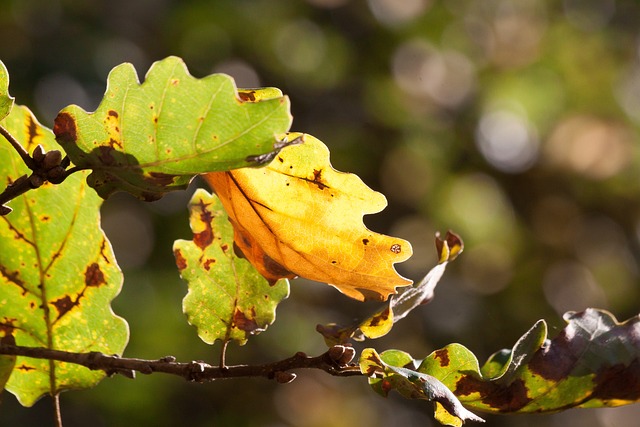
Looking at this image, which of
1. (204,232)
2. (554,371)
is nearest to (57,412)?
(204,232)

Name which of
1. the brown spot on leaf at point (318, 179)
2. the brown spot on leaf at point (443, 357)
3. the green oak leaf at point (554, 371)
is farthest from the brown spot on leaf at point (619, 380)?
the brown spot on leaf at point (318, 179)

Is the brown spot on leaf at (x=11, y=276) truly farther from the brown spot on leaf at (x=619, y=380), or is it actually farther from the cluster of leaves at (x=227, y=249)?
the brown spot on leaf at (x=619, y=380)

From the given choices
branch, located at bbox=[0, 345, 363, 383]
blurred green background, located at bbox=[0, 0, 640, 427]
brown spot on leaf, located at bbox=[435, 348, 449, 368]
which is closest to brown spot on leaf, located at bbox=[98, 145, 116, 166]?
branch, located at bbox=[0, 345, 363, 383]

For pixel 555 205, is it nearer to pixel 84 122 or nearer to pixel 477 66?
pixel 477 66

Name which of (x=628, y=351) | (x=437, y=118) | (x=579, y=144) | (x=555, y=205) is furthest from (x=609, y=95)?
(x=628, y=351)

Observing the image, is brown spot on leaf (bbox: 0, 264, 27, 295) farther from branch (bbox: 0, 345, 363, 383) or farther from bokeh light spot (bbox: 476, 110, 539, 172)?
bokeh light spot (bbox: 476, 110, 539, 172)
